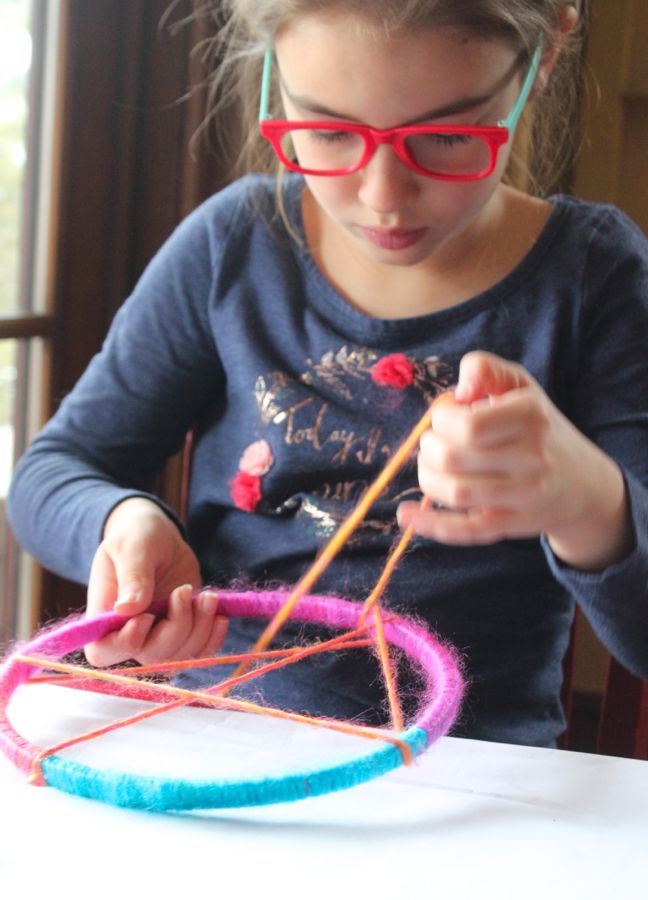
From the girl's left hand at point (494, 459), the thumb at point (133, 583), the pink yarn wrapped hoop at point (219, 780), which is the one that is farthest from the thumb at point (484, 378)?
the thumb at point (133, 583)

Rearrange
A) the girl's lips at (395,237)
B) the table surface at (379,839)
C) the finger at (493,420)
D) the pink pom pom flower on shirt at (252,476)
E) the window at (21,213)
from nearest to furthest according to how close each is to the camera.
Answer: the table surface at (379,839)
the finger at (493,420)
the girl's lips at (395,237)
the pink pom pom flower on shirt at (252,476)
the window at (21,213)

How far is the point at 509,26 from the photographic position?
759mm

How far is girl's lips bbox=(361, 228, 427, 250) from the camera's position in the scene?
2.67ft

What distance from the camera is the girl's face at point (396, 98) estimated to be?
734mm

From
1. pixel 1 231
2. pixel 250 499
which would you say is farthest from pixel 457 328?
pixel 1 231

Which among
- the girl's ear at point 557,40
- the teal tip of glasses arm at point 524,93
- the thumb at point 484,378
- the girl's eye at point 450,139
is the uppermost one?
the girl's ear at point 557,40

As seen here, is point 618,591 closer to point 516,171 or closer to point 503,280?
point 503,280

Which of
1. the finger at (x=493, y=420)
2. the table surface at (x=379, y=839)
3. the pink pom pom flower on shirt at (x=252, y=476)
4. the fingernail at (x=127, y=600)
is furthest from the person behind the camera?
the pink pom pom flower on shirt at (x=252, y=476)

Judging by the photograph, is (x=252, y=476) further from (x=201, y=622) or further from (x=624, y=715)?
(x=624, y=715)

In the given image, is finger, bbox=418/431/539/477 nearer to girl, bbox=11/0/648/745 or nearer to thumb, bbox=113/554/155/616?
girl, bbox=11/0/648/745

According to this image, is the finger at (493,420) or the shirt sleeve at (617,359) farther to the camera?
the shirt sleeve at (617,359)

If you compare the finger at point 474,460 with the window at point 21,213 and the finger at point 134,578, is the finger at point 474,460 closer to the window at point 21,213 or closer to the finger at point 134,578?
the finger at point 134,578

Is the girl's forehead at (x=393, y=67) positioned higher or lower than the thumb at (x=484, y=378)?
higher

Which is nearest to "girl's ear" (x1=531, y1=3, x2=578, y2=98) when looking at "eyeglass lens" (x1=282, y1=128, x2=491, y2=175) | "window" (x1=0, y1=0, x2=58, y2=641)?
"eyeglass lens" (x1=282, y1=128, x2=491, y2=175)
